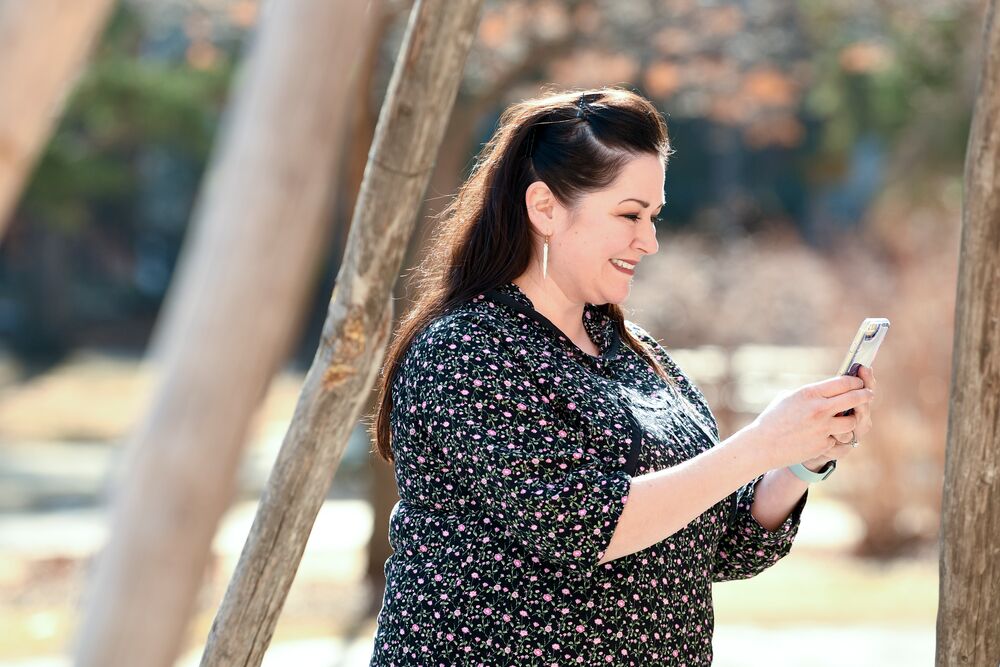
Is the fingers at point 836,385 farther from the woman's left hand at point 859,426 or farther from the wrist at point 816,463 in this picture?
the wrist at point 816,463

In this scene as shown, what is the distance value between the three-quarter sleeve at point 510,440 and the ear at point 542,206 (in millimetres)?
203

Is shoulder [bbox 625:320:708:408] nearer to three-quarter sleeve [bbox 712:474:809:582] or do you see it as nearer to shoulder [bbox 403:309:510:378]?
three-quarter sleeve [bbox 712:474:809:582]

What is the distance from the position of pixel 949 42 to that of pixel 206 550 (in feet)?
39.4

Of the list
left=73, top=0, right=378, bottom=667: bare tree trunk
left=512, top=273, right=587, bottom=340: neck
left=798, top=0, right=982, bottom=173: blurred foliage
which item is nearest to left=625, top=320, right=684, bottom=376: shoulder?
left=512, top=273, right=587, bottom=340: neck

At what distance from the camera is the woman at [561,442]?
1884 mm

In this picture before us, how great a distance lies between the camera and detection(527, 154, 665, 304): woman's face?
2.11 meters

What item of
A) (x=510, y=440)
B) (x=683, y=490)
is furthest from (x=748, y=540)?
(x=510, y=440)

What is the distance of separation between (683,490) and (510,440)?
244 mm

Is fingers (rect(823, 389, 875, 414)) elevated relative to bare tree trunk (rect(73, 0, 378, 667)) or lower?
elevated

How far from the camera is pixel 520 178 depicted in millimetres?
2184

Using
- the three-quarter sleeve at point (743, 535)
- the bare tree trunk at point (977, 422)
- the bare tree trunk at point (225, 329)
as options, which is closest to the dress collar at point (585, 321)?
the three-quarter sleeve at point (743, 535)

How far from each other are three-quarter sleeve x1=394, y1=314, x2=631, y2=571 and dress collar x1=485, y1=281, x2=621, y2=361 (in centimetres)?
8

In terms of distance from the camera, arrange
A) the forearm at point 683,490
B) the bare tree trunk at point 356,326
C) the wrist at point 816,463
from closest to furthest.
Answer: the bare tree trunk at point 356,326 → the forearm at point 683,490 → the wrist at point 816,463

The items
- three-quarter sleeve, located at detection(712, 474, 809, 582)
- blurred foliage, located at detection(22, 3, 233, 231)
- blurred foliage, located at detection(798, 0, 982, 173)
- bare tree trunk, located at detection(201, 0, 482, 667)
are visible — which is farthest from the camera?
blurred foliage, located at detection(22, 3, 233, 231)
